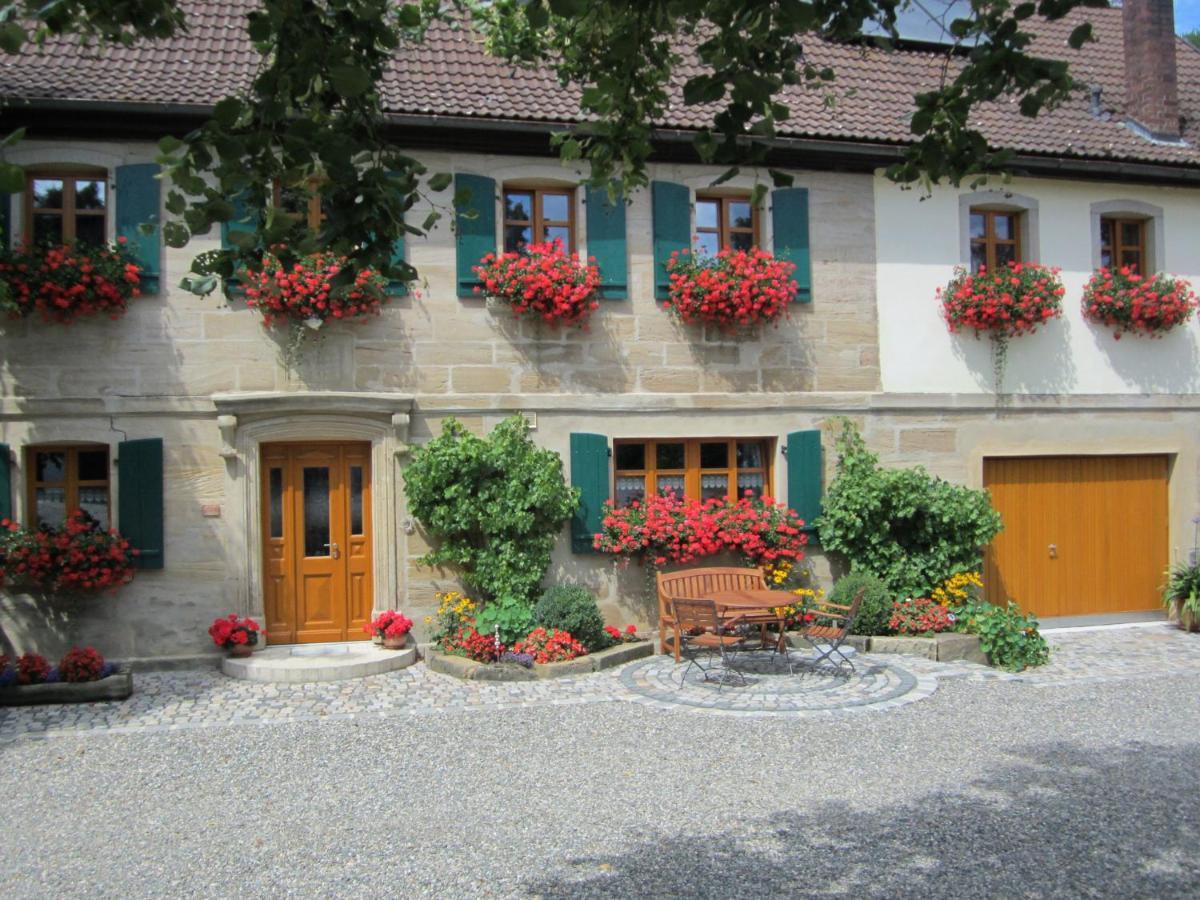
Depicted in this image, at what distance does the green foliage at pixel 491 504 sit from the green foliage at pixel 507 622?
190 mm

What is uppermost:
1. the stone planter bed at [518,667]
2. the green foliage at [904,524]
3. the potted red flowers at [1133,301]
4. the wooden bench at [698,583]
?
the potted red flowers at [1133,301]

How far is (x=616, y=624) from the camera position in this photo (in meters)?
10.1

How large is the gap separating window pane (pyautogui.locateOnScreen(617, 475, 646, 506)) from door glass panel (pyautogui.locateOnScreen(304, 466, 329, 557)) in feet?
9.19

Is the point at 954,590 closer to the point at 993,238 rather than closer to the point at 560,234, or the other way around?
the point at 993,238

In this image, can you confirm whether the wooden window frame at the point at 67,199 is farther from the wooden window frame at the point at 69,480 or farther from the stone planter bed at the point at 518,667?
the stone planter bed at the point at 518,667

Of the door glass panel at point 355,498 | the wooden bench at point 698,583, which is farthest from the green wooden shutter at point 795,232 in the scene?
the door glass panel at point 355,498

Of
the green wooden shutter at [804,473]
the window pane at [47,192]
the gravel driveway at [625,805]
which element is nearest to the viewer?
the gravel driveway at [625,805]

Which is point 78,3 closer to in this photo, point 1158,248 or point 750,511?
point 750,511

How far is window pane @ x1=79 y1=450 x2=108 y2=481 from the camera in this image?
949 centimetres

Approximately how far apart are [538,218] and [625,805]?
6.17 metres

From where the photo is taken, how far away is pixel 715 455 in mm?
10617

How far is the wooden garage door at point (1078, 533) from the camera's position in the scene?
1133 centimetres

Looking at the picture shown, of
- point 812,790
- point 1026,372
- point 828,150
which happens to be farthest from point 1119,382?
point 812,790

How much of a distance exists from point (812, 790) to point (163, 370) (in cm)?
668
